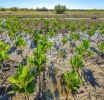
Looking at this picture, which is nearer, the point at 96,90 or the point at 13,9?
the point at 96,90

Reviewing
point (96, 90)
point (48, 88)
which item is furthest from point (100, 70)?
point (48, 88)

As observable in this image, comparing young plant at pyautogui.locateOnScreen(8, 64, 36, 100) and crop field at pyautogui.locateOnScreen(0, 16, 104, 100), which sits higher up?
young plant at pyautogui.locateOnScreen(8, 64, 36, 100)

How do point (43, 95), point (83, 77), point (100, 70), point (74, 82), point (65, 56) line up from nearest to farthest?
point (74, 82)
point (43, 95)
point (83, 77)
point (100, 70)
point (65, 56)

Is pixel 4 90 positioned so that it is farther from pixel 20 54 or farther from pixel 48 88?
pixel 20 54

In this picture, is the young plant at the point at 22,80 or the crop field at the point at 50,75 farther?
the crop field at the point at 50,75

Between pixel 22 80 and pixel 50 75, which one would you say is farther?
pixel 50 75

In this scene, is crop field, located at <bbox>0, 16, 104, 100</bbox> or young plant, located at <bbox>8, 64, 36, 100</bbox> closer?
young plant, located at <bbox>8, 64, 36, 100</bbox>

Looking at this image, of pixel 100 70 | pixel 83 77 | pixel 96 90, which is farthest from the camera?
pixel 100 70

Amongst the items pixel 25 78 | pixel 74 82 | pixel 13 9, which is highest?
pixel 25 78

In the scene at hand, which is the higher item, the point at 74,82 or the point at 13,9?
the point at 74,82

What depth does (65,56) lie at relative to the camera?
1295cm

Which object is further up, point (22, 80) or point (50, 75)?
point (22, 80)

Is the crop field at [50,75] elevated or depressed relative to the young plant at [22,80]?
depressed

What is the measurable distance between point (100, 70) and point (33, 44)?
23.2ft
